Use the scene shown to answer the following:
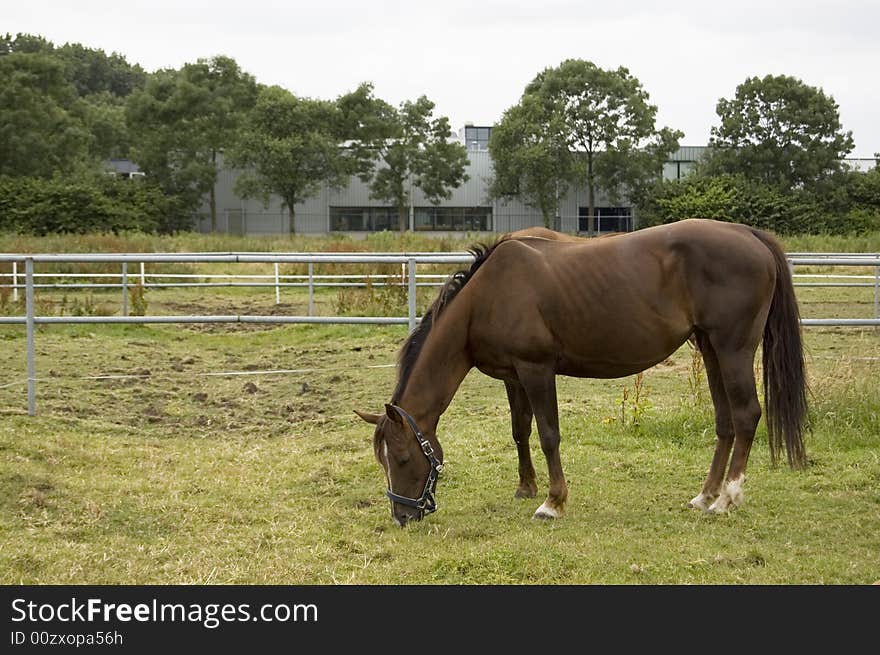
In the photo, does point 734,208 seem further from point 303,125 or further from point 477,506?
point 477,506

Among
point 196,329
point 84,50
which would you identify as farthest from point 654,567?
point 84,50

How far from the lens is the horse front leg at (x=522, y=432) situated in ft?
19.1

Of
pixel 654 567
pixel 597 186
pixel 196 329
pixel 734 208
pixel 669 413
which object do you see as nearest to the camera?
pixel 654 567

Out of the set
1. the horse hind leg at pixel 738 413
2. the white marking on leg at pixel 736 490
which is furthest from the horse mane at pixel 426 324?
the white marking on leg at pixel 736 490

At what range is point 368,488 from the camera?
6.04m

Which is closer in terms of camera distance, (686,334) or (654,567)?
(654,567)

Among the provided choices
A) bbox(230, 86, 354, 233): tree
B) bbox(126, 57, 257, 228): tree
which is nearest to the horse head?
bbox(230, 86, 354, 233): tree

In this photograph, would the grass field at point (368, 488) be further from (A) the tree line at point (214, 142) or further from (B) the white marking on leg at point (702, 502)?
(A) the tree line at point (214, 142)

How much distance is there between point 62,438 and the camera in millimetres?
7094

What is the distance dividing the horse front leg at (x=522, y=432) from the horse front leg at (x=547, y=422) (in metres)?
0.30

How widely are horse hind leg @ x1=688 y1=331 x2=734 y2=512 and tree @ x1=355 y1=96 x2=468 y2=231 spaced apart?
43971 mm

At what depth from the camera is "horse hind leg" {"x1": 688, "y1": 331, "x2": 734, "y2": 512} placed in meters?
5.62
